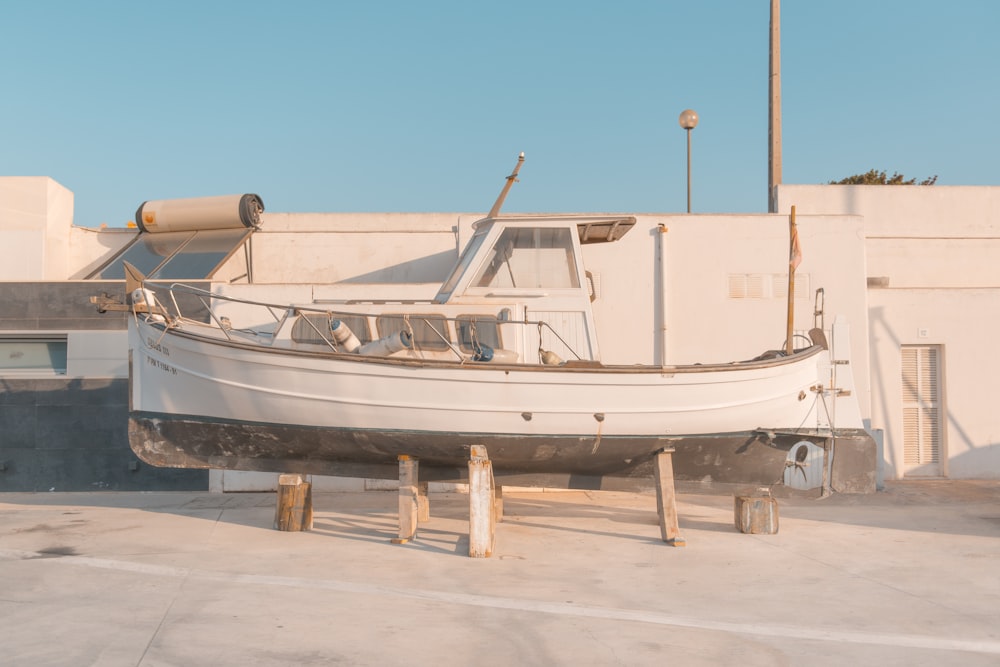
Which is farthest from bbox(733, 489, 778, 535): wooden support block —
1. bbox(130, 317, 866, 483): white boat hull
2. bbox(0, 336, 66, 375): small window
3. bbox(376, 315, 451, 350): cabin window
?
bbox(0, 336, 66, 375): small window

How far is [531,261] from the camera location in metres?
11.1

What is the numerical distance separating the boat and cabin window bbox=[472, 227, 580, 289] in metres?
0.02

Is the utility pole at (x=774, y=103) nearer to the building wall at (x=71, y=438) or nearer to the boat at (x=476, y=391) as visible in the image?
the boat at (x=476, y=391)

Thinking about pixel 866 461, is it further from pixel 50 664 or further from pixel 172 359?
pixel 50 664

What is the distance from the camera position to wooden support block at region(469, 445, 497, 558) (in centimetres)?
878

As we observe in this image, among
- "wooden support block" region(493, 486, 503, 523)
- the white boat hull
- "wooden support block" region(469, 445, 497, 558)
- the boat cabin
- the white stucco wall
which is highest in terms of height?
the white stucco wall

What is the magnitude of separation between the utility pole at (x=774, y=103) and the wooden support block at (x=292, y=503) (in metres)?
11.6

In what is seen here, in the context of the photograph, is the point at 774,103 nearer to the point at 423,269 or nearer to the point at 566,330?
the point at 423,269

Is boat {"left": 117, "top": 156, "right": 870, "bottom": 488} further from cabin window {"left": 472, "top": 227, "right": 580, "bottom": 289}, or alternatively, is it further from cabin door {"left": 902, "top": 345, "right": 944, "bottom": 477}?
cabin door {"left": 902, "top": 345, "right": 944, "bottom": 477}

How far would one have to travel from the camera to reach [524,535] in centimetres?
1013

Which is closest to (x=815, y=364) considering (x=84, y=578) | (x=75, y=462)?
(x=84, y=578)

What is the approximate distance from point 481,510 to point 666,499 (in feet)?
7.12

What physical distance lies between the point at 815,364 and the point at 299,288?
734cm

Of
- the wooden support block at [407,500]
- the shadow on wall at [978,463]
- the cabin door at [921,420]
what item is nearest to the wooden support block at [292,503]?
the wooden support block at [407,500]
